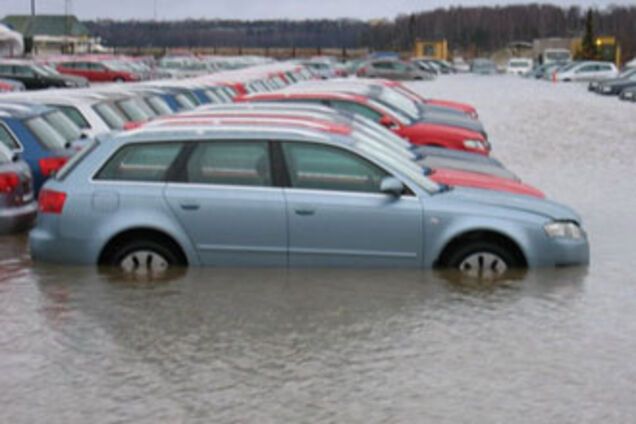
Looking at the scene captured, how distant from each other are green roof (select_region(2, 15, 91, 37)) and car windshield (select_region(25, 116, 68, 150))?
466 feet

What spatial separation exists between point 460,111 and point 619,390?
19.4 metres

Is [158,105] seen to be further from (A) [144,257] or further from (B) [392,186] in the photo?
(B) [392,186]

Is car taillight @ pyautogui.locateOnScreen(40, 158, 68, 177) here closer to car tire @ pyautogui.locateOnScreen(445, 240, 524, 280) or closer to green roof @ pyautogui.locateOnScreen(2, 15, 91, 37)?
car tire @ pyautogui.locateOnScreen(445, 240, 524, 280)

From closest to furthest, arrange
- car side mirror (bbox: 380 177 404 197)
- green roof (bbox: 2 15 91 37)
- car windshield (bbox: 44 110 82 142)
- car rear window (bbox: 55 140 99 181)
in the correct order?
car side mirror (bbox: 380 177 404 197) < car rear window (bbox: 55 140 99 181) < car windshield (bbox: 44 110 82 142) < green roof (bbox: 2 15 91 37)

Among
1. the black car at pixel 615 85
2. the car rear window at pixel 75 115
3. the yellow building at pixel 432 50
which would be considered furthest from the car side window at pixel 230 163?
the yellow building at pixel 432 50

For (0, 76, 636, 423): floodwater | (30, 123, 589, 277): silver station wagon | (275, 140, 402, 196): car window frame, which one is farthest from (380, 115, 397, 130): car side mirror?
(275, 140, 402, 196): car window frame

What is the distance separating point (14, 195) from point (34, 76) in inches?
1554

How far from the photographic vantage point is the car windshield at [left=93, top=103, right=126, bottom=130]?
707 inches

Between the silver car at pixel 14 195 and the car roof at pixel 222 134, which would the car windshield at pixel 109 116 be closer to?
the silver car at pixel 14 195

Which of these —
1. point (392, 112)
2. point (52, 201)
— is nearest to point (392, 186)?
point (52, 201)

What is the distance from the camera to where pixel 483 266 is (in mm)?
10750

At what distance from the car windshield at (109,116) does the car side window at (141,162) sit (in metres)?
6.99

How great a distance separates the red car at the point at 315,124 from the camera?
37.3ft

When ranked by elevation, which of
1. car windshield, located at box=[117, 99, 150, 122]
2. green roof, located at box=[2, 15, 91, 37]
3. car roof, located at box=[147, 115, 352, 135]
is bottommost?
car windshield, located at box=[117, 99, 150, 122]
